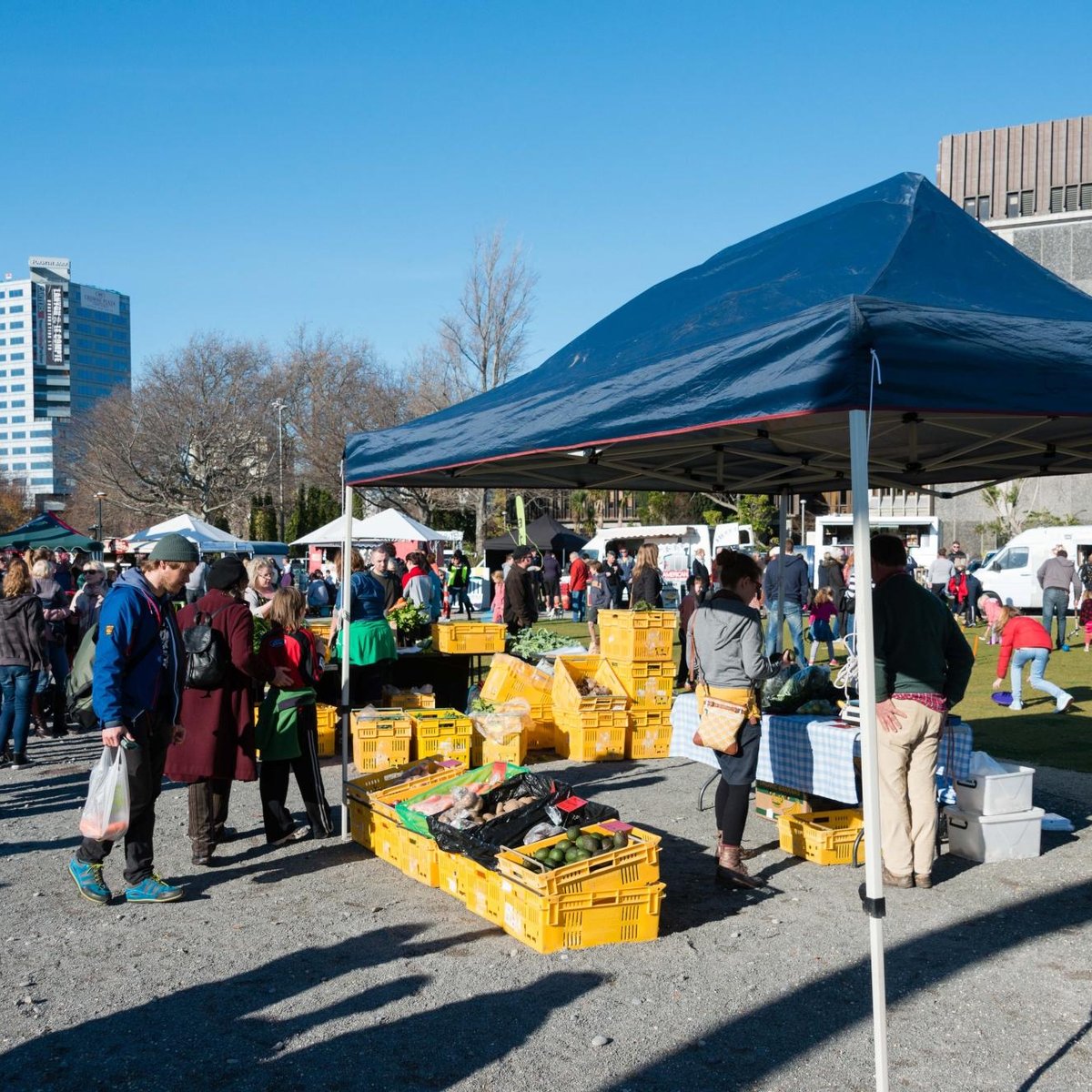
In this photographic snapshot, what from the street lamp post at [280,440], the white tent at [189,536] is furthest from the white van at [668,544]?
the street lamp post at [280,440]

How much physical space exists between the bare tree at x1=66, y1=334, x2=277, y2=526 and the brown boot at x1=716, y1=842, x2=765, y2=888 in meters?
49.2

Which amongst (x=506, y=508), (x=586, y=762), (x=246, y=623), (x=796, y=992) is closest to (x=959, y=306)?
(x=796, y=992)

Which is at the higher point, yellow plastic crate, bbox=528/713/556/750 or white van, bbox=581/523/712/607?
white van, bbox=581/523/712/607

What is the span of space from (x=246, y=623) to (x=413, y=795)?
153 centimetres

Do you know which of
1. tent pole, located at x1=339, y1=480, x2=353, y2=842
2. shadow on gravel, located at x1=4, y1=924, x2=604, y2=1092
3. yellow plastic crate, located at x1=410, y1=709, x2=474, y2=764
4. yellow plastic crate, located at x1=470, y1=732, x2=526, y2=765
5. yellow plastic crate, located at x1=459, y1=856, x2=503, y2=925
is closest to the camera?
shadow on gravel, located at x1=4, y1=924, x2=604, y2=1092

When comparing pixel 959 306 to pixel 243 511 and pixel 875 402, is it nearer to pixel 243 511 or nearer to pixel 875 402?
pixel 875 402

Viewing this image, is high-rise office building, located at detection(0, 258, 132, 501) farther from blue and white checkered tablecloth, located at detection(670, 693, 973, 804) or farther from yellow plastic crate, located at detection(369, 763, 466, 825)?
blue and white checkered tablecloth, located at detection(670, 693, 973, 804)

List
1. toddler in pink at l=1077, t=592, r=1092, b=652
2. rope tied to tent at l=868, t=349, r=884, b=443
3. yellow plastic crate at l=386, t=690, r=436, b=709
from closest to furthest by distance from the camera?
rope tied to tent at l=868, t=349, r=884, b=443, yellow plastic crate at l=386, t=690, r=436, b=709, toddler in pink at l=1077, t=592, r=1092, b=652

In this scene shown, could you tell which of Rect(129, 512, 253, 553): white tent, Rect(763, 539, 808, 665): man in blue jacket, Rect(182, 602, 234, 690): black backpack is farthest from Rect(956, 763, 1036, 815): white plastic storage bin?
Rect(129, 512, 253, 553): white tent

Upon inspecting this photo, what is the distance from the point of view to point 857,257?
5.32 metres

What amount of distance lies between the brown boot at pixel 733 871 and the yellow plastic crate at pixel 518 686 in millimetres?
4211

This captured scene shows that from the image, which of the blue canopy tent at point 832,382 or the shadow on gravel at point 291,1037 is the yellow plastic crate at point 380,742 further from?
the shadow on gravel at point 291,1037

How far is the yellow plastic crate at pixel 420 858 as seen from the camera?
5992mm

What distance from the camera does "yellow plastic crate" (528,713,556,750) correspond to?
33.1ft
